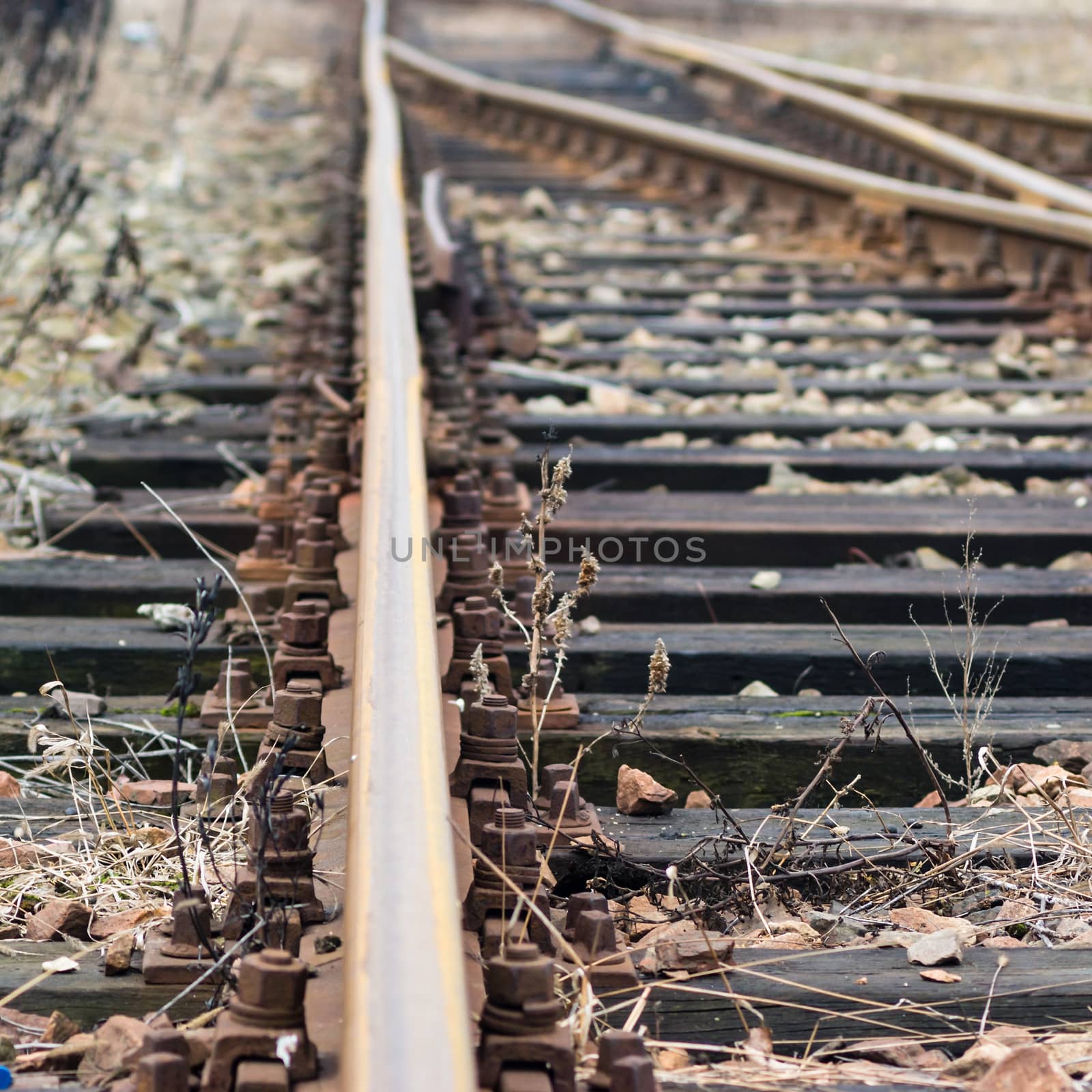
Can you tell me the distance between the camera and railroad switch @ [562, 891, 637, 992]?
2.16 m

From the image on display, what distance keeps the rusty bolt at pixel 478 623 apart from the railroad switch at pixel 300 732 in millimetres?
363

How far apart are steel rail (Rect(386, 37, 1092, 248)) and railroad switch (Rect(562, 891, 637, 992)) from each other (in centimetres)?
457

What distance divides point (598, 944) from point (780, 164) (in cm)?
623

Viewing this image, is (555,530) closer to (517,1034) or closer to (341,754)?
(341,754)

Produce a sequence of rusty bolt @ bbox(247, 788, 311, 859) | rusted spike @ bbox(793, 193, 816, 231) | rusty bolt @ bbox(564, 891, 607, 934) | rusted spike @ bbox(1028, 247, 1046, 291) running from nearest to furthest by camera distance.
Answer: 1. rusty bolt @ bbox(247, 788, 311, 859)
2. rusty bolt @ bbox(564, 891, 607, 934)
3. rusted spike @ bbox(1028, 247, 1046, 291)
4. rusted spike @ bbox(793, 193, 816, 231)

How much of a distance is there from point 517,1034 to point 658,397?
3675mm

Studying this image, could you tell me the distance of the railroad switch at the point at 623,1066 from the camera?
1797mm

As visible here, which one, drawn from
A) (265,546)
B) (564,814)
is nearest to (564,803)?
(564,814)

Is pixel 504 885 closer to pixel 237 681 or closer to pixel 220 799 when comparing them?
pixel 220 799

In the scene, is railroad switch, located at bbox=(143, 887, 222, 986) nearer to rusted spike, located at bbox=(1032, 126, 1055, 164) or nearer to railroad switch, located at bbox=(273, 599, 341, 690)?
railroad switch, located at bbox=(273, 599, 341, 690)

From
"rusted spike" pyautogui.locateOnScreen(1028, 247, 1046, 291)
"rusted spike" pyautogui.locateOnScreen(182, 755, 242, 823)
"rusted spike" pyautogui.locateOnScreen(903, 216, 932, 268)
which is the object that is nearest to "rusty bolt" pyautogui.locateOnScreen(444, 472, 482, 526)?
"rusted spike" pyautogui.locateOnScreen(182, 755, 242, 823)

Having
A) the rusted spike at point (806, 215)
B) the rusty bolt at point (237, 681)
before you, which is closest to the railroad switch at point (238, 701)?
the rusty bolt at point (237, 681)

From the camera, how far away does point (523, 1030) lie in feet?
5.75

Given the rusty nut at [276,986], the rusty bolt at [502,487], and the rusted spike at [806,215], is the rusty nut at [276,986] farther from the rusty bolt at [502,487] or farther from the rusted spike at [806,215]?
the rusted spike at [806,215]
